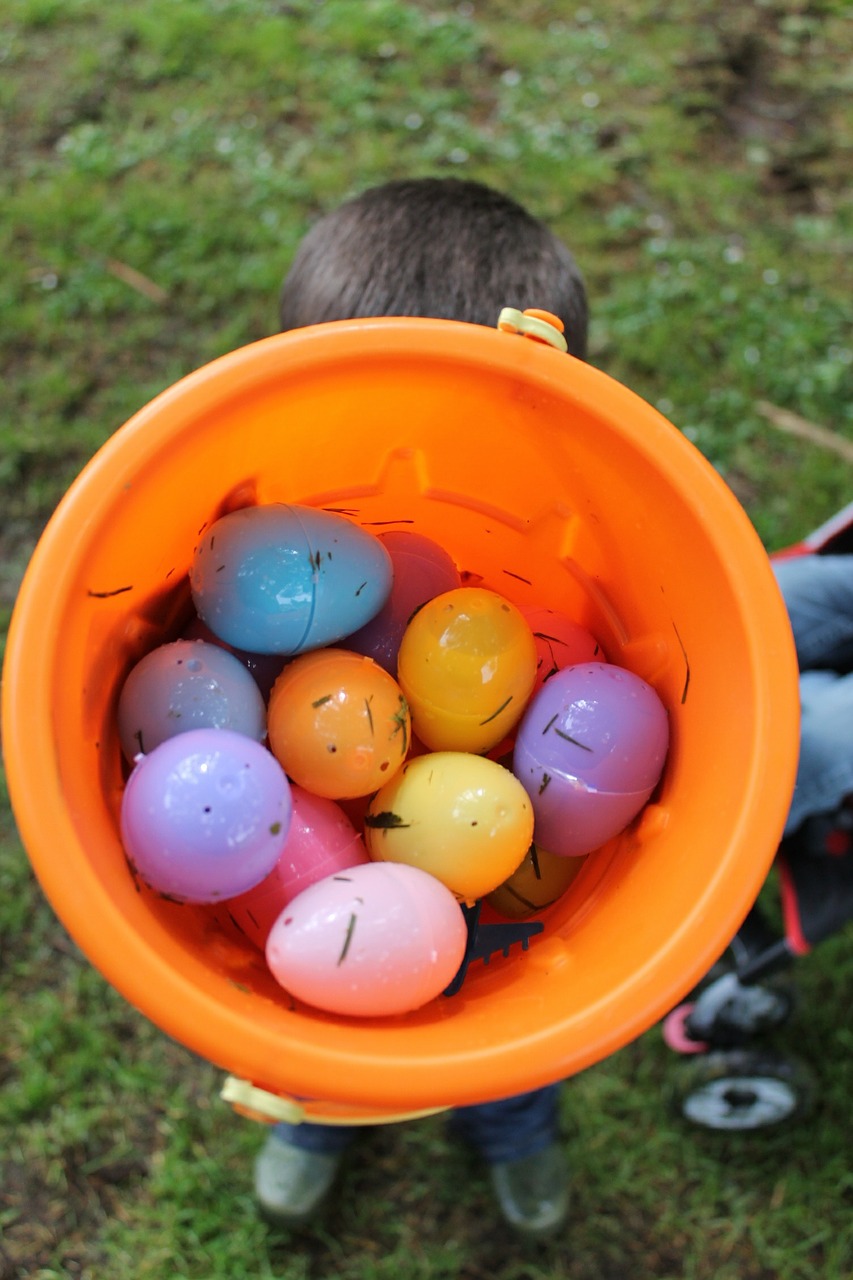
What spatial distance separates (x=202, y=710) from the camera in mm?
949

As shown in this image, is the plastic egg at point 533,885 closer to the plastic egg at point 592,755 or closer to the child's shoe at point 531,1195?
the plastic egg at point 592,755

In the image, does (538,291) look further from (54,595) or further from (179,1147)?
(179,1147)

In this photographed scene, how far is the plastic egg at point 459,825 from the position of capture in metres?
0.94

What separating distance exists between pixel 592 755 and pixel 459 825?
0.49ft

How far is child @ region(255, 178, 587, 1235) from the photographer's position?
4.05 ft

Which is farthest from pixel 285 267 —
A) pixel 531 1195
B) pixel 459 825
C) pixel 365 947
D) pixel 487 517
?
pixel 531 1195

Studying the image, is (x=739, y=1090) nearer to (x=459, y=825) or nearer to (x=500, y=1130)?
(x=500, y=1130)

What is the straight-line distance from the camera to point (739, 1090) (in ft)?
4.93

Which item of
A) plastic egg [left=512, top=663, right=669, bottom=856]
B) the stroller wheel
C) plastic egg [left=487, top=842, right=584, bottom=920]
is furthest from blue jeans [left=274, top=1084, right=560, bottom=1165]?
plastic egg [left=512, top=663, right=669, bottom=856]

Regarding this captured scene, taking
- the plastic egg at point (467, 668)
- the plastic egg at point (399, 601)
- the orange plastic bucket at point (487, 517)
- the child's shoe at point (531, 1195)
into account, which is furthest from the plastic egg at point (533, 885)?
the child's shoe at point (531, 1195)

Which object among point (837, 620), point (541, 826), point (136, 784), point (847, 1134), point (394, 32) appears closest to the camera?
point (136, 784)

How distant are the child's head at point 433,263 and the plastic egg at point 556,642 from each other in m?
0.37

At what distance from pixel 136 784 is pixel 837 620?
3.19ft

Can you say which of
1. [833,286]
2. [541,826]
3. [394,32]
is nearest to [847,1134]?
[541,826]
